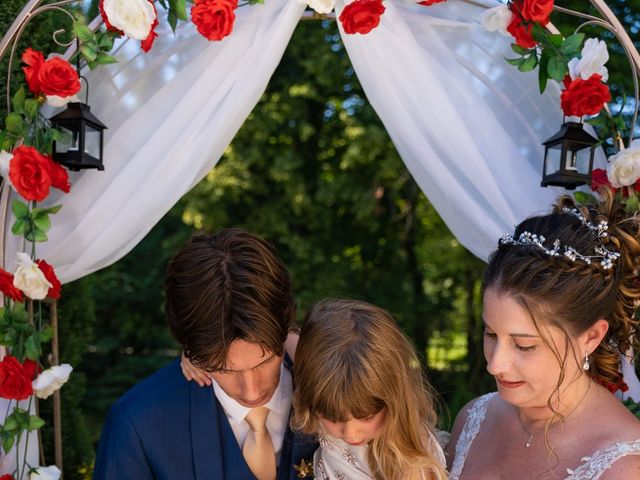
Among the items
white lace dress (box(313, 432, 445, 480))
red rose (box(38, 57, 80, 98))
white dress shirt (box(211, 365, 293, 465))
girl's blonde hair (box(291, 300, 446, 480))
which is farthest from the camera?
red rose (box(38, 57, 80, 98))

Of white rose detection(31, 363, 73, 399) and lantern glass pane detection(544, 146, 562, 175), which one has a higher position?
lantern glass pane detection(544, 146, 562, 175)

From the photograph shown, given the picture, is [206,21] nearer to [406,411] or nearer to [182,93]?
[182,93]

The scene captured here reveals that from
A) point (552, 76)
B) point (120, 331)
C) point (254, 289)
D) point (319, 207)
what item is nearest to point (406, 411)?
point (254, 289)

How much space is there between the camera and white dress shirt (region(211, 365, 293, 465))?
2.87 metres

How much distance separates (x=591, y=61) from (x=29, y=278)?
234 cm

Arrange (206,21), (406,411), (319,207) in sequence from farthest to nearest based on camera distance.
Result: (319,207) → (206,21) → (406,411)

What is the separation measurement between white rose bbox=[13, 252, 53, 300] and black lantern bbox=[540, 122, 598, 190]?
6.77 ft

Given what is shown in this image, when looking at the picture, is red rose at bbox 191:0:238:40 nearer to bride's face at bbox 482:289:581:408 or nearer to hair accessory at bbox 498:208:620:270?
hair accessory at bbox 498:208:620:270

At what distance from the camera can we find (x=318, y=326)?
2703mm

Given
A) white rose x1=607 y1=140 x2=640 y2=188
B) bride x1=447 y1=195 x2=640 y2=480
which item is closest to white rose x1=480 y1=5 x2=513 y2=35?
white rose x1=607 y1=140 x2=640 y2=188

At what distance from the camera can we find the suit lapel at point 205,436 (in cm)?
282

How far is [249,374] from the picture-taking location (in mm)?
2629

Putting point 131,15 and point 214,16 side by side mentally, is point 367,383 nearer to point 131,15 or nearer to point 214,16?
point 214,16

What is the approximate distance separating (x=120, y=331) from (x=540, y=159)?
700 centimetres
